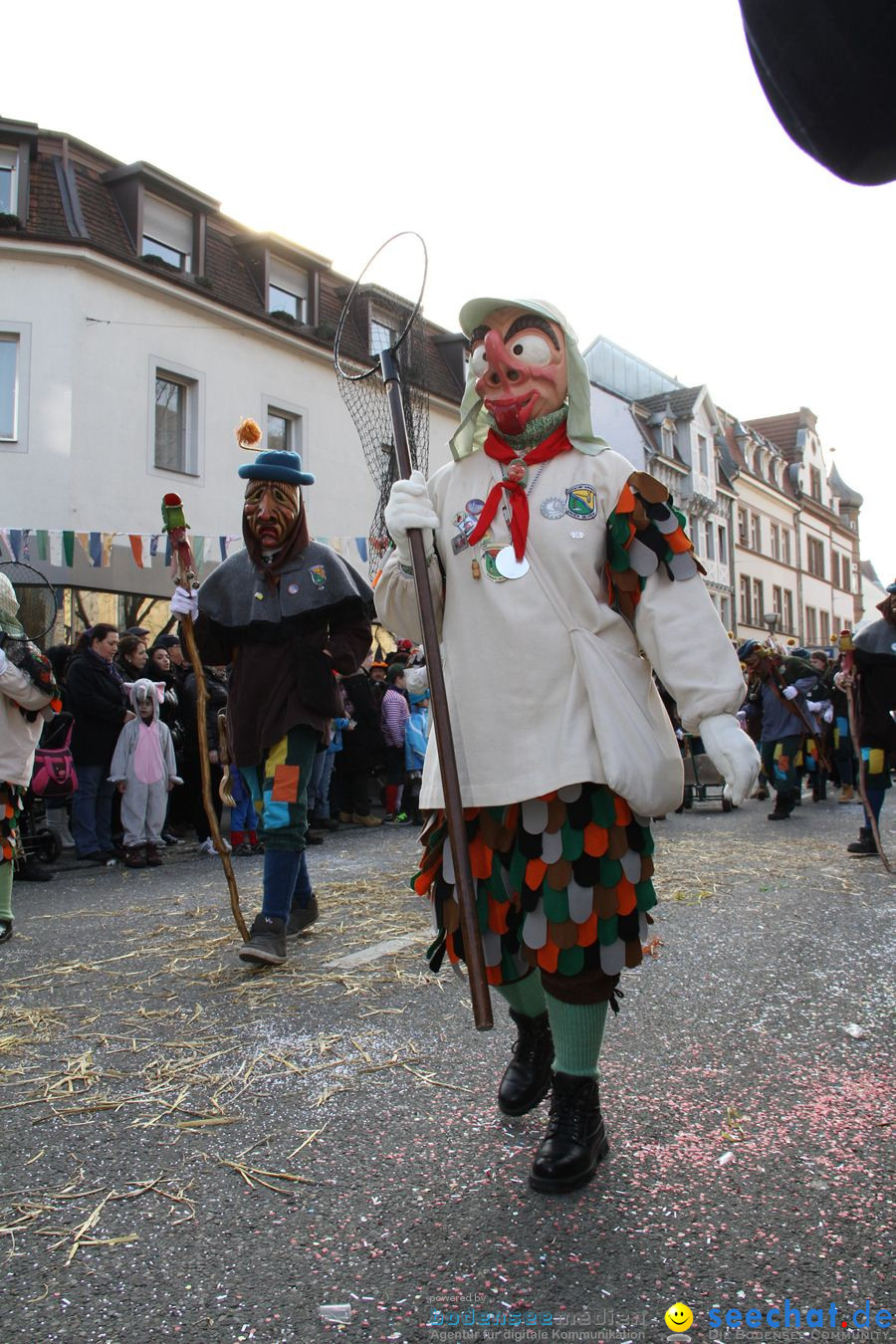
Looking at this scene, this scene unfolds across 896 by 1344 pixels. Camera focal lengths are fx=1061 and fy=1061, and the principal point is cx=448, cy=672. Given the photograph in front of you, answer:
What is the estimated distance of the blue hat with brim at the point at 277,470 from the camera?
15.3ft

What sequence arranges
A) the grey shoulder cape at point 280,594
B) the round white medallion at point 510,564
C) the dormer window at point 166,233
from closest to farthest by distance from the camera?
the round white medallion at point 510,564 < the grey shoulder cape at point 280,594 < the dormer window at point 166,233

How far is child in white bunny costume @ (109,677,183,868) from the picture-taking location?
8.43 m

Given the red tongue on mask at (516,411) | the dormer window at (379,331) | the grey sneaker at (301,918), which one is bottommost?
the grey sneaker at (301,918)

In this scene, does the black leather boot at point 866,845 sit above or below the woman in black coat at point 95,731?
below

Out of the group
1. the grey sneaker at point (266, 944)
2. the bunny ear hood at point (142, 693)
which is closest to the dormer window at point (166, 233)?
the bunny ear hood at point (142, 693)

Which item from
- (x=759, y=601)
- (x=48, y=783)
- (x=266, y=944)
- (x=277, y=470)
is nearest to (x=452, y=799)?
(x=266, y=944)

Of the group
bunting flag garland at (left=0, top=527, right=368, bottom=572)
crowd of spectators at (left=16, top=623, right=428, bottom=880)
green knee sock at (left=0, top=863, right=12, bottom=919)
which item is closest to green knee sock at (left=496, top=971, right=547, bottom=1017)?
green knee sock at (left=0, top=863, right=12, bottom=919)

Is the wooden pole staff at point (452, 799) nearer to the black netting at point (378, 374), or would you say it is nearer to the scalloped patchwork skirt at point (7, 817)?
the black netting at point (378, 374)

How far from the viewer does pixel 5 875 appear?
17.0 feet

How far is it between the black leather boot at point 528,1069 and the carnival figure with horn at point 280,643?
1853 mm

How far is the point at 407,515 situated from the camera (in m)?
2.70

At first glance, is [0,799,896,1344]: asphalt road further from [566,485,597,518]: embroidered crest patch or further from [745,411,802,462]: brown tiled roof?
[745,411,802,462]: brown tiled roof

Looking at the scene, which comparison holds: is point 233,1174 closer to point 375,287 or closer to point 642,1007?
point 642,1007

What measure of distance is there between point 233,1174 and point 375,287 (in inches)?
106
